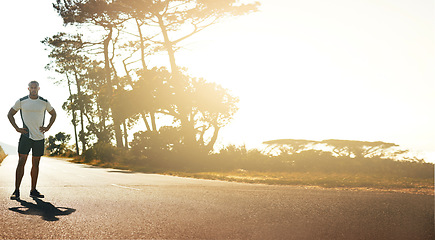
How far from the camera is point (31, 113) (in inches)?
324

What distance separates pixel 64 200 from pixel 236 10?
24.3 metres

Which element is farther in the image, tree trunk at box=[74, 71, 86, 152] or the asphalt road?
tree trunk at box=[74, 71, 86, 152]

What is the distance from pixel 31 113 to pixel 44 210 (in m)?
2.14

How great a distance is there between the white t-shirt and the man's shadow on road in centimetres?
138

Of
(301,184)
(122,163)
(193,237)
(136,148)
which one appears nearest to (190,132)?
(136,148)

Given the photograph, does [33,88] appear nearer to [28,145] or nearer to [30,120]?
[30,120]

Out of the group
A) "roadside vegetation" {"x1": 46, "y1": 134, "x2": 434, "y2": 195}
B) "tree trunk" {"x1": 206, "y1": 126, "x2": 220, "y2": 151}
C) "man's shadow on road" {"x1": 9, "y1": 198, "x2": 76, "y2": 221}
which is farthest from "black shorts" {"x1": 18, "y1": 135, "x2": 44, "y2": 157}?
"tree trunk" {"x1": 206, "y1": 126, "x2": 220, "y2": 151}

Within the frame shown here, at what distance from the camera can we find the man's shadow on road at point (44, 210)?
22.0ft

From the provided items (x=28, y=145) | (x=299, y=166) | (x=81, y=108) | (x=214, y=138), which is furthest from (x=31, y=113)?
(x=81, y=108)

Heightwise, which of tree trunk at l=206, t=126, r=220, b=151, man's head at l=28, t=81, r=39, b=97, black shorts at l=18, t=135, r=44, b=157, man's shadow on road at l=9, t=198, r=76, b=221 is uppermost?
tree trunk at l=206, t=126, r=220, b=151

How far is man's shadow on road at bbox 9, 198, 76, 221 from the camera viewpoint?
672cm

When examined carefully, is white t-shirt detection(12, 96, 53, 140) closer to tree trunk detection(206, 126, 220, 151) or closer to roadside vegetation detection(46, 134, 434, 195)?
roadside vegetation detection(46, 134, 434, 195)

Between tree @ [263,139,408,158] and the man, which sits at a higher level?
tree @ [263,139,408,158]

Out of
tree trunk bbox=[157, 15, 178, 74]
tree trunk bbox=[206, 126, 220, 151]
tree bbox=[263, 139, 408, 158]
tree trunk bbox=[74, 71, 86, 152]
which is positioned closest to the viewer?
tree bbox=[263, 139, 408, 158]
